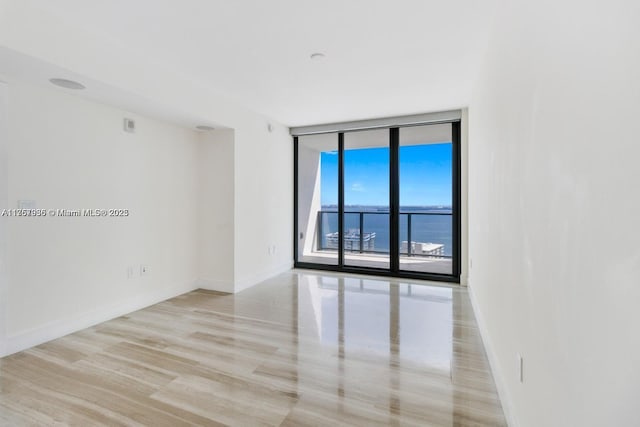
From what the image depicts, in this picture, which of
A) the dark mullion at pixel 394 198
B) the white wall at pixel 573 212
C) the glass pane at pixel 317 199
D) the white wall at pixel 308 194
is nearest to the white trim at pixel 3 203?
the white wall at pixel 573 212

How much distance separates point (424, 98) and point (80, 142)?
12.4 ft

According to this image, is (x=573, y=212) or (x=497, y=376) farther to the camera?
(x=497, y=376)

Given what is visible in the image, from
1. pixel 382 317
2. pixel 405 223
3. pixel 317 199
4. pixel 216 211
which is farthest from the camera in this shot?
pixel 317 199

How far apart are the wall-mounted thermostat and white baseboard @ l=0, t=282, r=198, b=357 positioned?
72.3 inches

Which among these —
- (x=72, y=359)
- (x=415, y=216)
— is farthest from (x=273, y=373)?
(x=415, y=216)

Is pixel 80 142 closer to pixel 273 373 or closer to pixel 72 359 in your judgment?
pixel 72 359

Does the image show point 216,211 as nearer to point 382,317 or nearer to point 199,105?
point 199,105

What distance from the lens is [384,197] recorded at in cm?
520

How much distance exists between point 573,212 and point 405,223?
522 centimetres

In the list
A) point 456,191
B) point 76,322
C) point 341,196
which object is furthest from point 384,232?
point 76,322

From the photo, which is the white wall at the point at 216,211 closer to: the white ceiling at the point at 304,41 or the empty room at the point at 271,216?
the empty room at the point at 271,216

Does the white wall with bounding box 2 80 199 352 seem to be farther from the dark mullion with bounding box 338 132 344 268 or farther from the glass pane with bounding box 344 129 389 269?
the glass pane with bounding box 344 129 389 269

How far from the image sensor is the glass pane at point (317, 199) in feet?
19.4

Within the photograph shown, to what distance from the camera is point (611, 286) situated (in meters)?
0.70
